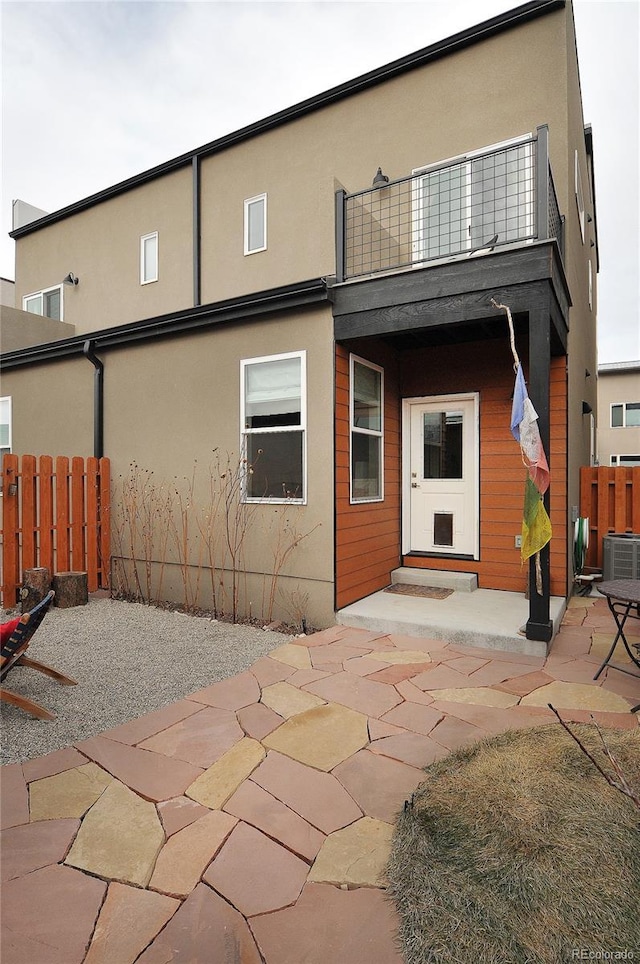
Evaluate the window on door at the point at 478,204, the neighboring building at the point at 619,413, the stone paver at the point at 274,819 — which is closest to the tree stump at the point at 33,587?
the stone paver at the point at 274,819

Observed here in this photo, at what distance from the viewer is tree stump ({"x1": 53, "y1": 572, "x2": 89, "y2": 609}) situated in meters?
5.69

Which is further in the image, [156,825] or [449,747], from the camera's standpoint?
[449,747]

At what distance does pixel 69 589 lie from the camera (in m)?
5.72

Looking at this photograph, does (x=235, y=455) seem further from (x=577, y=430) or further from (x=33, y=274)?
(x=33, y=274)

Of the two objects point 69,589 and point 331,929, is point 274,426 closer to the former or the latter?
point 69,589

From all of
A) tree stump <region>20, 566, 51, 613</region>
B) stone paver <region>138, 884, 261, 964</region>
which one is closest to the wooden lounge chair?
stone paver <region>138, 884, 261, 964</region>

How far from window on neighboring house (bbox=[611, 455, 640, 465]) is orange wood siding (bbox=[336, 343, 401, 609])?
50.1ft

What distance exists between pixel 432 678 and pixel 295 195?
656 centimetres

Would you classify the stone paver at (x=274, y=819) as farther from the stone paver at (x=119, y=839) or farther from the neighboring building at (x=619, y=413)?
the neighboring building at (x=619, y=413)

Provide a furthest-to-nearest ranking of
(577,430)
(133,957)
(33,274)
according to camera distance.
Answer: (33,274), (577,430), (133,957)

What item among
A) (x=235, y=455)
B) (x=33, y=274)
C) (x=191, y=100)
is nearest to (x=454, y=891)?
(x=235, y=455)

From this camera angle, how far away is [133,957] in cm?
155

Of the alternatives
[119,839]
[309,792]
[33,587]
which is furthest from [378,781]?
[33,587]
